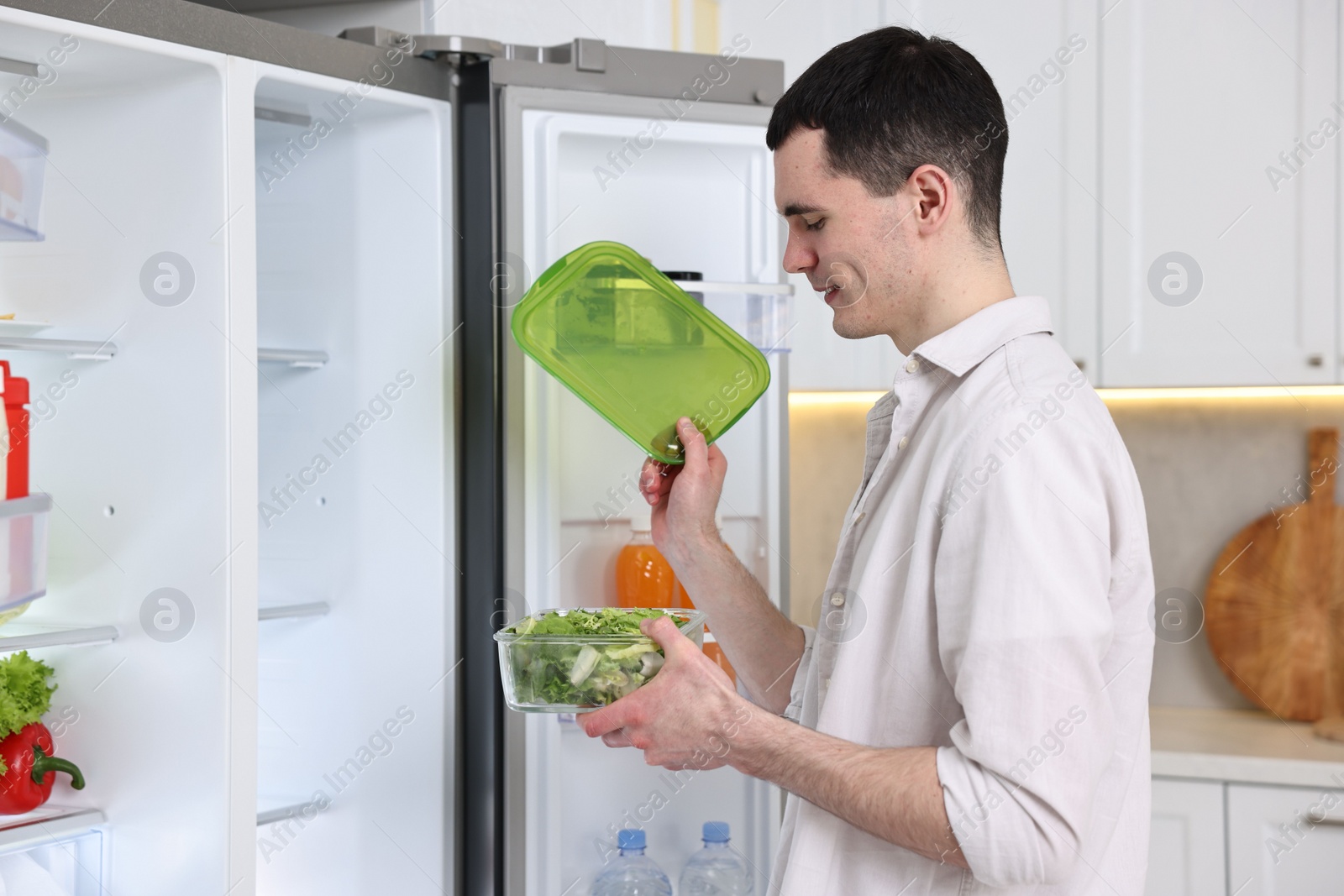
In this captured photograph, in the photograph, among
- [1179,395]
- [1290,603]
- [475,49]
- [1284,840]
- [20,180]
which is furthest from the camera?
[1179,395]

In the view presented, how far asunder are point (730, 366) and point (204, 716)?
0.70 metres

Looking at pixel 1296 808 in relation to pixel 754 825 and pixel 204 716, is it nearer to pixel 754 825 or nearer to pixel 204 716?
pixel 754 825

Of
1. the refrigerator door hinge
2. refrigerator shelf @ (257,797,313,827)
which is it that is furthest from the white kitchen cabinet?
refrigerator shelf @ (257,797,313,827)

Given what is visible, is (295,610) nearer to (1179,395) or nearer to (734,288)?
(734,288)

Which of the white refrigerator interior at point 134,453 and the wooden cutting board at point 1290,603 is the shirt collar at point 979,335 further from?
the wooden cutting board at point 1290,603

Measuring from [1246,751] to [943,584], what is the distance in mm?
1490

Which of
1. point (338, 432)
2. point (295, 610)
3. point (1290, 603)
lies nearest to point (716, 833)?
point (295, 610)

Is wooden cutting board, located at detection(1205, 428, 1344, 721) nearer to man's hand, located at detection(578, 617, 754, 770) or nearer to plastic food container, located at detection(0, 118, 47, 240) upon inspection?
man's hand, located at detection(578, 617, 754, 770)

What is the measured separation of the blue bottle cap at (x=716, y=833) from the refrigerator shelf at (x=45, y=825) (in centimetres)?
73

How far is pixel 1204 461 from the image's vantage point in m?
2.41

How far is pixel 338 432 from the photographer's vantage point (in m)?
1.53

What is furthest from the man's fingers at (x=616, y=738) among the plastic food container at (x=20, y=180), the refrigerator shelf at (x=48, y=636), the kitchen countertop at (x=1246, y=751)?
the kitchen countertop at (x=1246, y=751)

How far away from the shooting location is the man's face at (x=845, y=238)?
0.99 m

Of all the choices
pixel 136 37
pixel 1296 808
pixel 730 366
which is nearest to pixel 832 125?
pixel 730 366
